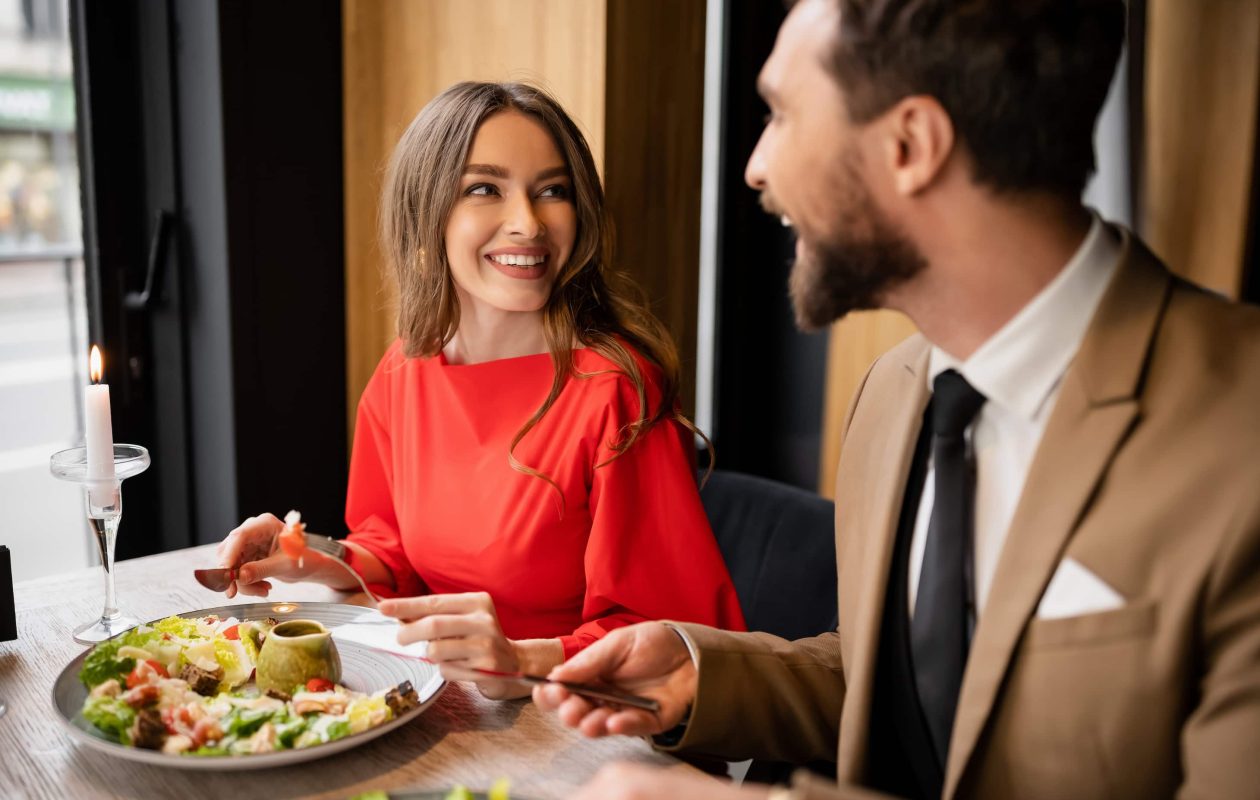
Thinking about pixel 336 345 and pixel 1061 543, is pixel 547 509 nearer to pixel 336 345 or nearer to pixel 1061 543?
pixel 1061 543

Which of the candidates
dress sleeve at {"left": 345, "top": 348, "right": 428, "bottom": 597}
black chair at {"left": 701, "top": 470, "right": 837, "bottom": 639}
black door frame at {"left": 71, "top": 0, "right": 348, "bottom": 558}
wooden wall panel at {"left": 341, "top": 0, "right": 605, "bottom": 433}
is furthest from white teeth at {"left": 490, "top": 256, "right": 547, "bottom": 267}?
black door frame at {"left": 71, "top": 0, "right": 348, "bottom": 558}

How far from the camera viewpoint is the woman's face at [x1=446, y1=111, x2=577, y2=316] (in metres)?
1.69

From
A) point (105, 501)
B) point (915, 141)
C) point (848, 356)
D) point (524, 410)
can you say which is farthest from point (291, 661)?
point (848, 356)

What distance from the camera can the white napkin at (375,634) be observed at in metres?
1.30

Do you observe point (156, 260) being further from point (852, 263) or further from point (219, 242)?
point (852, 263)

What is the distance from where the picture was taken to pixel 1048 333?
103 centimetres

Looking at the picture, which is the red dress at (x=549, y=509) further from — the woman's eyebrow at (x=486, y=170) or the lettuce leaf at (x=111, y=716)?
the lettuce leaf at (x=111, y=716)

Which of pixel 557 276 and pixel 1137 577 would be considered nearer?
pixel 1137 577

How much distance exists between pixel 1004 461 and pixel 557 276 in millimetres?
902

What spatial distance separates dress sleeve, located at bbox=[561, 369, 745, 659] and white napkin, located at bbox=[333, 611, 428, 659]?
0.32 meters

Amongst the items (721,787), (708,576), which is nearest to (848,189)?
(721,787)

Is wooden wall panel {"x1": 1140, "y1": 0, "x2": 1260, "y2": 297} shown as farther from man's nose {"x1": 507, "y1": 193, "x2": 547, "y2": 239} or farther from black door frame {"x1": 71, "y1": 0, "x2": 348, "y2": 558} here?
black door frame {"x1": 71, "y1": 0, "x2": 348, "y2": 558}

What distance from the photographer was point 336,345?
2.78 meters

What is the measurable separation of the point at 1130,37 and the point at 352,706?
1456mm
